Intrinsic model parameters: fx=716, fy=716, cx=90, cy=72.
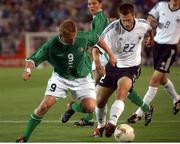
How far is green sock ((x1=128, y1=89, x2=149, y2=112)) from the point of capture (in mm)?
12430

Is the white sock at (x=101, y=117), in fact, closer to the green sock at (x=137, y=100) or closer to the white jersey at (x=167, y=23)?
the green sock at (x=137, y=100)

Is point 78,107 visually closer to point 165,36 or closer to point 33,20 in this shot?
point 165,36

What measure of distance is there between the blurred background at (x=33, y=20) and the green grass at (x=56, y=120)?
27.0 feet

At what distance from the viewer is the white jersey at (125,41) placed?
11516mm

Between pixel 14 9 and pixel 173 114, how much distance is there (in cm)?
1901

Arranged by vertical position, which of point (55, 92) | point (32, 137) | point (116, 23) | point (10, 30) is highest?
point (116, 23)

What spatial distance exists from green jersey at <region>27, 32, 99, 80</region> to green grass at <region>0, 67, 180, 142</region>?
1066 millimetres

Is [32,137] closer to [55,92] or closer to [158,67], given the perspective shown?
[55,92]

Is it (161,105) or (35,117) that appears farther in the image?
(161,105)

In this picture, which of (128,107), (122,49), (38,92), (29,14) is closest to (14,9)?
(29,14)

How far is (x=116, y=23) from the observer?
1150cm

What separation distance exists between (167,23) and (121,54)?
91.0 inches

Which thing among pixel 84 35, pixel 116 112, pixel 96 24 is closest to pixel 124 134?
pixel 116 112

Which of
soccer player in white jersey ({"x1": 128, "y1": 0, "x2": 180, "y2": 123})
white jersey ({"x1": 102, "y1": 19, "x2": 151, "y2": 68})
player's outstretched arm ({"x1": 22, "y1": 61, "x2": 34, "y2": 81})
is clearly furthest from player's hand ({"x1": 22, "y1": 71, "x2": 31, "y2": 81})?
soccer player in white jersey ({"x1": 128, "y1": 0, "x2": 180, "y2": 123})
